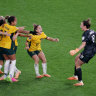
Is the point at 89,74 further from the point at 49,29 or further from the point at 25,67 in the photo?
the point at 49,29

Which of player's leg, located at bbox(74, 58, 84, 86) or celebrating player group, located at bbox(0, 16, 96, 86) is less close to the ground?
celebrating player group, located at bbox(0, 16, 96, 86)

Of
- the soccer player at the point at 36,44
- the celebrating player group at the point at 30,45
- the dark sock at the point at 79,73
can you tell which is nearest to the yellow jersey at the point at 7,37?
the celebrating player group at the point at 30,45

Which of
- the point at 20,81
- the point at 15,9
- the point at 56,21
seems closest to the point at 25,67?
the point at 20,81

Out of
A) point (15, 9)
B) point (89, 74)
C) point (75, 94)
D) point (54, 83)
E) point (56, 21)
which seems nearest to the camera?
point (75, 94)

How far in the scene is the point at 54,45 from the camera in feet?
43.3

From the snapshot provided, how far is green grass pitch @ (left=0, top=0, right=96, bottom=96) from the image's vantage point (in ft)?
30.9

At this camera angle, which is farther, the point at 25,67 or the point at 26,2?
the point at 26,2

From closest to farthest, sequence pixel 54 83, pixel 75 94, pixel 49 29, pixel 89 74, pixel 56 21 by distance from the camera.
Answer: pixel 75 94 < pixel 54 83 < pixel 89 74 < pixel 49 29 < pixel 56 21

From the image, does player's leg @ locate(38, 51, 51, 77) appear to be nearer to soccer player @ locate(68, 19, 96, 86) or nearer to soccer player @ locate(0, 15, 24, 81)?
soccer player @ locate(0, 15, 24, 81)

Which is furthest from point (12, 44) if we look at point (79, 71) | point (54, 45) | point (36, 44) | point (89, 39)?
point (54, 45)

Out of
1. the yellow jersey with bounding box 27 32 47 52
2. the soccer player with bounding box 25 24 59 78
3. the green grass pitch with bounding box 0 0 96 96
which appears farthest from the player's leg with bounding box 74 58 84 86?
the yellow jersey with bounding box 27 32 47 52

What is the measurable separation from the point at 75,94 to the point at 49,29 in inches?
239

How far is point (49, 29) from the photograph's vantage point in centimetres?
1477

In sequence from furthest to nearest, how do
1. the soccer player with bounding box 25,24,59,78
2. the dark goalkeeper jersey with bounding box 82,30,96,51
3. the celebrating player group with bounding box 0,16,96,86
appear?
the soccer player with bounding box 25,24,59,78
the celebrating player group with bounding box 0,16,96,86
the dark goalkeeper jersey with bounding box 82,30,96,51
